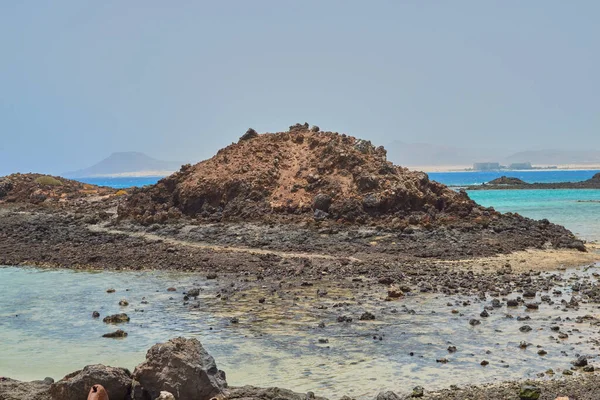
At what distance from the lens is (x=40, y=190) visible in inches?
2044

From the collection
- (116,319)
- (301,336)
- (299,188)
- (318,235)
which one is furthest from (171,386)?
(299,188)

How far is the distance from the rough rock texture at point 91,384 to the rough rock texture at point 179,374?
0.24 m

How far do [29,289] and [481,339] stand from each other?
14.3 metres

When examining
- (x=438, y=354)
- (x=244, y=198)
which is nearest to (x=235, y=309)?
(x=438, y=354)

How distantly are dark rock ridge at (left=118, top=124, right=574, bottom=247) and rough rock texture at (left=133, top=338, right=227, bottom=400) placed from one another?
811 inches

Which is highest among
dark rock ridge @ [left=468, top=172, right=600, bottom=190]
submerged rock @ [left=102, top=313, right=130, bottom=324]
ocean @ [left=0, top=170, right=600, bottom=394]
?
dark rock ridge @ [left=468, top=172, right=600, bottom=190]

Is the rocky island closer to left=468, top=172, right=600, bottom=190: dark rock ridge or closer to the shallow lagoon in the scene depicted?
the shallow lagoon

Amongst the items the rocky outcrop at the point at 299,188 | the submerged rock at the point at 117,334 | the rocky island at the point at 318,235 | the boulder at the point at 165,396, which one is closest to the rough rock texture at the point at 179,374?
the boulder at the point at 165,396

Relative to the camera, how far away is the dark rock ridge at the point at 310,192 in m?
→ 30.5

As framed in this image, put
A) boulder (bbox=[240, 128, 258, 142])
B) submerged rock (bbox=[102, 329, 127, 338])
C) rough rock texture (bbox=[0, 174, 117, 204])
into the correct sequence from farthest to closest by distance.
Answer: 1. rough rock texture (bbox=[0, 174, 117, 204])
2. boulder (bbox=[240, 128, 258, 142])
3. submerged rock (bbox=[102, 329, 127, 338])

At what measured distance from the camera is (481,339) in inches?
501

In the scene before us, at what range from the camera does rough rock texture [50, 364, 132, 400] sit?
27.2ft

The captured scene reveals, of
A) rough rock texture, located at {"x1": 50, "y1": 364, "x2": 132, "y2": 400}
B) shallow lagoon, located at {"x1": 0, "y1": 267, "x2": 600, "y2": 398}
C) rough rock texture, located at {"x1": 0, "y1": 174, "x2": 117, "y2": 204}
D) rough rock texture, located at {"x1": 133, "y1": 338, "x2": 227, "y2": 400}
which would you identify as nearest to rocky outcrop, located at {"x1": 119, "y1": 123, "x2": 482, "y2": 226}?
shallow lagoon, located at {"x1": 0, "y1": 267, "x2": 600, "y2": 398}

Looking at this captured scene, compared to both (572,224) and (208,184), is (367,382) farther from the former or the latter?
(572,224)
